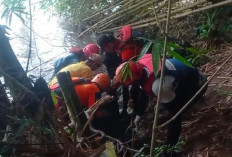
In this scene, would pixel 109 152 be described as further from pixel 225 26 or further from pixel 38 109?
pixel 225 26

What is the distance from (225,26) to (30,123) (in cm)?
392

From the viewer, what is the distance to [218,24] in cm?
462

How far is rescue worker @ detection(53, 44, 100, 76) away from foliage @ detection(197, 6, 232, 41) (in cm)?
173

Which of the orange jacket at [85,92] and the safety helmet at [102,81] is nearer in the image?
the orange jacket at [85,92]

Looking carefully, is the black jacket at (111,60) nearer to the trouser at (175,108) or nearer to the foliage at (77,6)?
the trouser at (175,108)

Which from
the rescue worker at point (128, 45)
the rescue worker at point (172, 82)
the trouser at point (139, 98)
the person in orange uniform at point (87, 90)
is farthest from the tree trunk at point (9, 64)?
the rescue worker at point (128, 45)

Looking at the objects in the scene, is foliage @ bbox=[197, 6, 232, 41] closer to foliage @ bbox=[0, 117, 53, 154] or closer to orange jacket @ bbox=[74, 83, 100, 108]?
orange jacket @ bbox=[74, 83, 100, 108]

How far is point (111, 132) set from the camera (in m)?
3.59

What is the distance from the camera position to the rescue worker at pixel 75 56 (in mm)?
3867

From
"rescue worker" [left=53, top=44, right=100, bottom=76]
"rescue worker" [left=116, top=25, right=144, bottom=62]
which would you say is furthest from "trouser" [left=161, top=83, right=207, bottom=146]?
"rescue worker" [left=53, top=44, right=100, bottom=76]

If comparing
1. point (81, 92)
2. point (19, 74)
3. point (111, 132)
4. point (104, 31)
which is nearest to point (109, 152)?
point (19, 74)

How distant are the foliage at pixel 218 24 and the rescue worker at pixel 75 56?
1.73 metres

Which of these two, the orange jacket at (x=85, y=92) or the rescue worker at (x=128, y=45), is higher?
the rescue worker at (x=128, y=45)

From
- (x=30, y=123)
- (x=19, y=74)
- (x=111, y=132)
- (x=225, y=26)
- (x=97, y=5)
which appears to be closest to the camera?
(x=30, y=123)
